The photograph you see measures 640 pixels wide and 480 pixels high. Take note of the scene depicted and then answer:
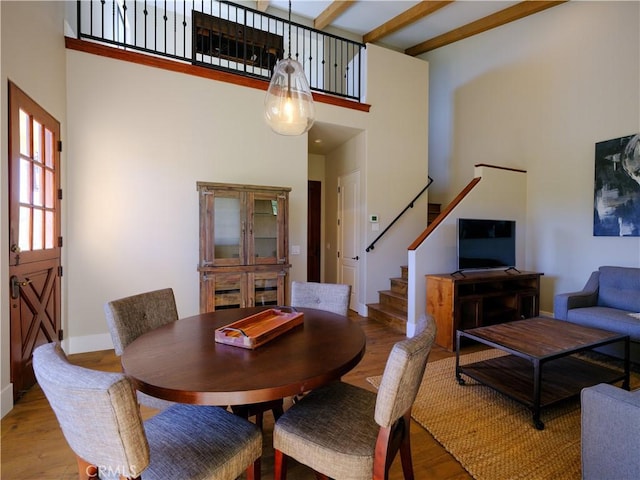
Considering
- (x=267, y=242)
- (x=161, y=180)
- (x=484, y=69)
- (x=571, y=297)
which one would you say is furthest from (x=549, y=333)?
(x=484, y=69)

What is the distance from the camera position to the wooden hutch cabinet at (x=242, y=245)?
3342mm

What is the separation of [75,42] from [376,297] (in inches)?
186

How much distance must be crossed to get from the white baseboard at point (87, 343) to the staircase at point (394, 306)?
331cm

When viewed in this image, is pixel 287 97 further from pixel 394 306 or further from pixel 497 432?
pixel 394 306

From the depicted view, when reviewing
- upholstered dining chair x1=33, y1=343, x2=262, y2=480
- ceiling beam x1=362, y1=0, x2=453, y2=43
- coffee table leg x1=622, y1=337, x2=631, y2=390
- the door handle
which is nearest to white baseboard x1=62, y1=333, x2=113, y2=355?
the door handle

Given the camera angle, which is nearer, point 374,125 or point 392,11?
point 374,125

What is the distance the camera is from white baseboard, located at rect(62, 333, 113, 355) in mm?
3295

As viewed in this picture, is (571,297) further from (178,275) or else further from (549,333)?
(178,275)

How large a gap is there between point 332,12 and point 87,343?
5852 mm

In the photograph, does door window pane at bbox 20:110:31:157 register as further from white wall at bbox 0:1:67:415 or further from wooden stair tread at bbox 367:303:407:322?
wooden stair tread at bbox 367:303:407:322

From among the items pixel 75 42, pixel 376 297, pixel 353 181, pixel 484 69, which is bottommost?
pixel 376 297

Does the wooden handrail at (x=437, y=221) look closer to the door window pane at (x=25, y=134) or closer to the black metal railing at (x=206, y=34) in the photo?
the black metal railing at (x=206, y=34)

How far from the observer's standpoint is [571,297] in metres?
3.37

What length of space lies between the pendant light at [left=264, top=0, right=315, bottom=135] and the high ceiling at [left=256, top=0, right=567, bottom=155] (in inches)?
95.2
